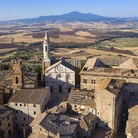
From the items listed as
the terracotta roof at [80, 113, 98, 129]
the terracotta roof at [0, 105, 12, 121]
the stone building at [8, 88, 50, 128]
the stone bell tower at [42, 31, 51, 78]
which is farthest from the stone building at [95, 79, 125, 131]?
the stone bell tower at [42, 31, 51, 78]

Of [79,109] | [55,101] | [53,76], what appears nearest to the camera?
[79,109]

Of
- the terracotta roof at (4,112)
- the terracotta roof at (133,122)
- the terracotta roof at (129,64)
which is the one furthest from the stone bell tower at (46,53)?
the terracotta roof at (133,122)

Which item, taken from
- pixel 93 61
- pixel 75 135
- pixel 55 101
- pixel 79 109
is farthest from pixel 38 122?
pixel 93 61

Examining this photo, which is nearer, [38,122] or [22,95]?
[38,122]

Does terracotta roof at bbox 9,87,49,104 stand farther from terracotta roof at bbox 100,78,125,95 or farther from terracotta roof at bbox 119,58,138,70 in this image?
terracotta roof at bbox 119,58,138,70

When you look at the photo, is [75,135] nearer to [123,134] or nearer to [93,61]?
[123,134]

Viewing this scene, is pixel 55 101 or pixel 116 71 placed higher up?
pixel 116 71
